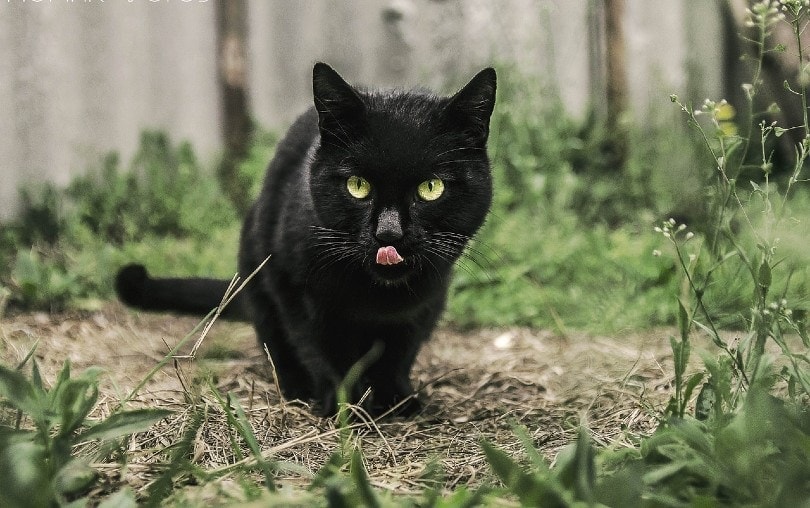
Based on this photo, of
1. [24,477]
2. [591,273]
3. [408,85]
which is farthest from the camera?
[408,85]

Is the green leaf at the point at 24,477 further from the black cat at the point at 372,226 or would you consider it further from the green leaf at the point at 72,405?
the black cat at the point at 372,226

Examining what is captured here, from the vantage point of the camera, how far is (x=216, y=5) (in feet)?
15.2

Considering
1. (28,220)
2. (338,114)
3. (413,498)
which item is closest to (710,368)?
(413,498)

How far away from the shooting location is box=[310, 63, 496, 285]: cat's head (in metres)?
1.80

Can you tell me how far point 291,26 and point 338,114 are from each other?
3.17 meters

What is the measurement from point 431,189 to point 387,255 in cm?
22

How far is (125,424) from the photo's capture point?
1260 millimetres

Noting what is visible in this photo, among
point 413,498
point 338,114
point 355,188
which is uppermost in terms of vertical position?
point 338,114

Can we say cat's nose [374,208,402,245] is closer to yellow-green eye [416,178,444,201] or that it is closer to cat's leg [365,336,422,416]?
yellow-green eye [416,178,444,201]

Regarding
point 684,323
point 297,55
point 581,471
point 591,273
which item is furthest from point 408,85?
point 581,471

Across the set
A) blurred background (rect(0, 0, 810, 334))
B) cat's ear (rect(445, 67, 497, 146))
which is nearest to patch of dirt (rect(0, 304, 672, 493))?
blurred background (rect(0, 0, 810, 334))

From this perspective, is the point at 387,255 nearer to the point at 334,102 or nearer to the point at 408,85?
the point at 334,102

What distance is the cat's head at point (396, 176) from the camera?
5.91ft

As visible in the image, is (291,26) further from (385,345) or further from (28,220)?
(385,345)
